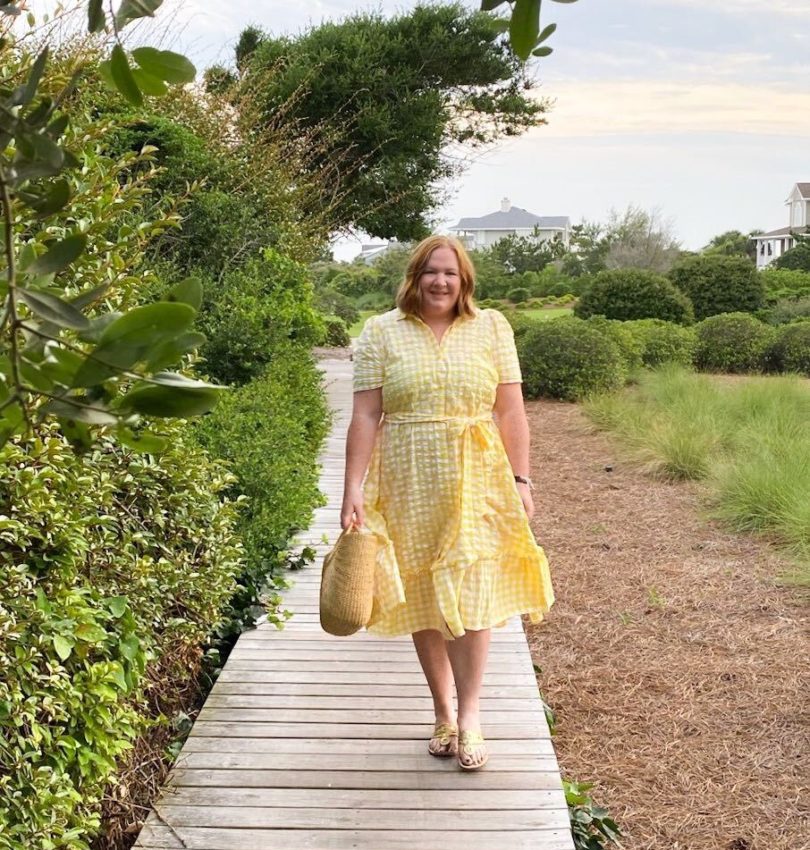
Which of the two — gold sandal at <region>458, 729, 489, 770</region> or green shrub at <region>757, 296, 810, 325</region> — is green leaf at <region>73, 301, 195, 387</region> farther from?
green shrub at <region>757, 296, 810, 325</region>

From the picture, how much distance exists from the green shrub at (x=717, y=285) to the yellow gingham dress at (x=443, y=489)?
20.7 meters

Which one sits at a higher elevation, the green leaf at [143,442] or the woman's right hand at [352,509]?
the green leaf at [143,442]

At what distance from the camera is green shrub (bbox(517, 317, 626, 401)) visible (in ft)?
48.4

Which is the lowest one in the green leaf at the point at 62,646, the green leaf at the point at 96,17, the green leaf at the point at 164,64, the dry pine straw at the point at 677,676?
the dry pine straw at the point at 677,676

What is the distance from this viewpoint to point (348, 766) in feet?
11.2

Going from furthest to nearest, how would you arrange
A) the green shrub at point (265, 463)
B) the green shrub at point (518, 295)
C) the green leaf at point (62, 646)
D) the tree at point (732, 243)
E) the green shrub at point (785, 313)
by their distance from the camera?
1. the tree at point (732, 243)
2. the green shrub at point (518, 295)
3. the green shrub at point (785, 313)
4. the green shrub at point (265, 463)
5. the green leaf at point (62, 646)

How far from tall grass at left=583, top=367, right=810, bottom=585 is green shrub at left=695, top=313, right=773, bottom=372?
279 centimetres

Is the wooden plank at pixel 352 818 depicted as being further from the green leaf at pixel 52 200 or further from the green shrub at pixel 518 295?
the green shrub at pixel 518 295

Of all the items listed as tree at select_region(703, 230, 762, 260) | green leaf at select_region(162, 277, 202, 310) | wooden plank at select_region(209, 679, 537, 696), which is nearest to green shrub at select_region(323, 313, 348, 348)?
wooden plank at select_region(209, 679, 537, 696)

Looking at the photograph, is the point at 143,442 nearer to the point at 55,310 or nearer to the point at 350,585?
the point at 55,310

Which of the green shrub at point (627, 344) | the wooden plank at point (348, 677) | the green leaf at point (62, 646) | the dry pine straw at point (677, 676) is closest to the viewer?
the green leaf at point (62, 646)

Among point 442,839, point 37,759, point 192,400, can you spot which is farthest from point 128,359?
point 442,839

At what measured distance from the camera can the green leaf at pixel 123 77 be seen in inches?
28.4

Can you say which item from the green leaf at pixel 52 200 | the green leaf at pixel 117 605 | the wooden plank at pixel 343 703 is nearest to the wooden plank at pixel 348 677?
the wooden plank at pixel 343 703
